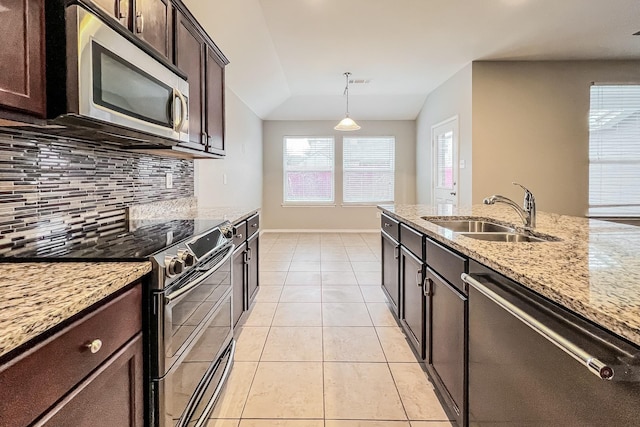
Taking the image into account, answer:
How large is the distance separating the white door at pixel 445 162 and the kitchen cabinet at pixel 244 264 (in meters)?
3.30

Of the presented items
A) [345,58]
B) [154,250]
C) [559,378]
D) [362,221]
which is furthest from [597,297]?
[362,221]

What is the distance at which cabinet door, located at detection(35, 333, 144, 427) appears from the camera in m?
0.83

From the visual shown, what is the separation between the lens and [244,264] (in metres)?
2.81

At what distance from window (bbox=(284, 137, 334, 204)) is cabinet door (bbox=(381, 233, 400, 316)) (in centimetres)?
470

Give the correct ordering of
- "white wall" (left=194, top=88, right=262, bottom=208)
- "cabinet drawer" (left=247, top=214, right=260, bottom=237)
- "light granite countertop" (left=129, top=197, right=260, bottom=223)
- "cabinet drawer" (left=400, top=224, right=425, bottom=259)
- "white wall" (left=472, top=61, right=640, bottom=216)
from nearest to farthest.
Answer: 1. "cabinet drawer" (left=400, top=224, right=425, bottom=259)
2. "light granite countertop" (left=129, top=197, right=260, bottom=223)
3. "cabinet drawer" (left=247, top=214, right=260, bottom=237)
4. "white wall" (left=194, top=88, right=262, bottom=208)
5. "white wall" (left=472, top=61, right=640, bottom=216)

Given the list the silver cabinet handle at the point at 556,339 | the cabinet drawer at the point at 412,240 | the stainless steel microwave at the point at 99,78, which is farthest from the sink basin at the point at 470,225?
the stainless steel microwave at the point at 99,78

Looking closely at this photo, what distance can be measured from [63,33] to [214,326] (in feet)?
4.37

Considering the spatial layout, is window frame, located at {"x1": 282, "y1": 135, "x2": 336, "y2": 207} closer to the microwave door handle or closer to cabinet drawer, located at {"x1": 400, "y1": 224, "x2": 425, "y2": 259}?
cabinet drawer, located at {"x1": 400, "y1": 224, "x2": 425, "y2": 259}

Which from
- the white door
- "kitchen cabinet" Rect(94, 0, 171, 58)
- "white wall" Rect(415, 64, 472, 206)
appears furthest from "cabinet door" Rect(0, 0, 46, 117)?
the white door

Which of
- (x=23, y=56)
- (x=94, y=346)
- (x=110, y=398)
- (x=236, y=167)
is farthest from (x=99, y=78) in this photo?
(x=236, y=167)

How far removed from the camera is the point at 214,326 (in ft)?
6.02

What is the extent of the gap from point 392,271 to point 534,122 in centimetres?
331

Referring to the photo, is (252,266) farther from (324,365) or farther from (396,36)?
(396,36)

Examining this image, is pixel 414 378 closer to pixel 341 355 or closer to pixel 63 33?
pixel 341 355
